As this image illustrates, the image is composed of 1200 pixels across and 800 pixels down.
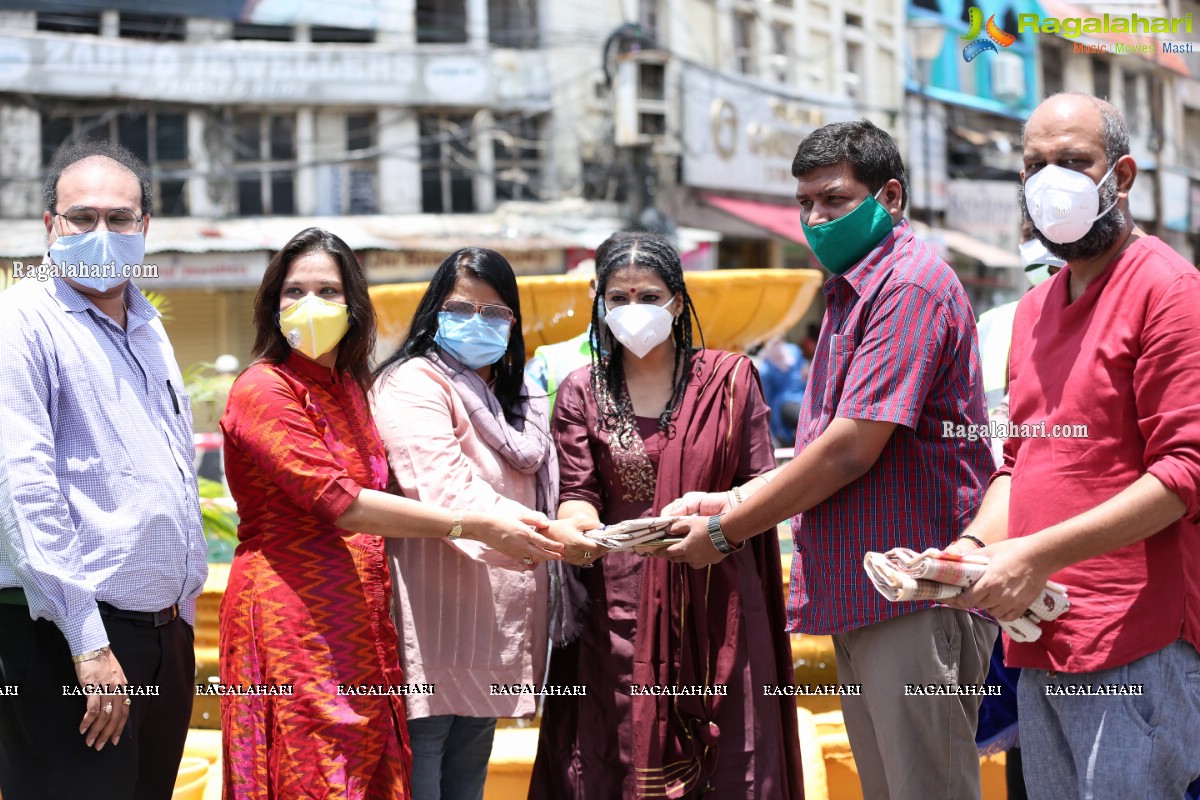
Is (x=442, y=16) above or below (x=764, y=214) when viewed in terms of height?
above

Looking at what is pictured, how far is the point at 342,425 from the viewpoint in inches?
129

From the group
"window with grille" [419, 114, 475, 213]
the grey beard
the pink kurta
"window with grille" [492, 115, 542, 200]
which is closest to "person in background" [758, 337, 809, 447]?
"window with grille" [492, 115, 542, 200]

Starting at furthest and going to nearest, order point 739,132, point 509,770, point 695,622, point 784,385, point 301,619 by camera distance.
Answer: point 739,132
point 784,385
point 509,770
point 695,622
point 301,619

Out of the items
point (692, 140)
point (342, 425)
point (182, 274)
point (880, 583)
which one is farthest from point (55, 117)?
point (880, 583)

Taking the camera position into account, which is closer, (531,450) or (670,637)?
(670,637)

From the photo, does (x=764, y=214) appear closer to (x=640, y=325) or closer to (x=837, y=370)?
(x=640, y=325)

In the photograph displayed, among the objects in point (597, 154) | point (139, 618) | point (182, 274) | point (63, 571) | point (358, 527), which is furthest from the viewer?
point (597, 154)

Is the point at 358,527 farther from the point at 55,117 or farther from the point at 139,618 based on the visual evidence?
the point at 55,117

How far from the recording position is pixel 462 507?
328 cm

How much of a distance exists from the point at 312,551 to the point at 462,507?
1.32 feet

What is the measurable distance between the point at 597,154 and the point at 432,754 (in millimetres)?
16366

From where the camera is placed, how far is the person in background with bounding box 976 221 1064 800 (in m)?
3.78

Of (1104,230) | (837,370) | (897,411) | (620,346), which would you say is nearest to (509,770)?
(620,346)

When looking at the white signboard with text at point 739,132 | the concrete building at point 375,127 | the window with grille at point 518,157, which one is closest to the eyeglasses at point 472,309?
the concrete building at point 375,127
